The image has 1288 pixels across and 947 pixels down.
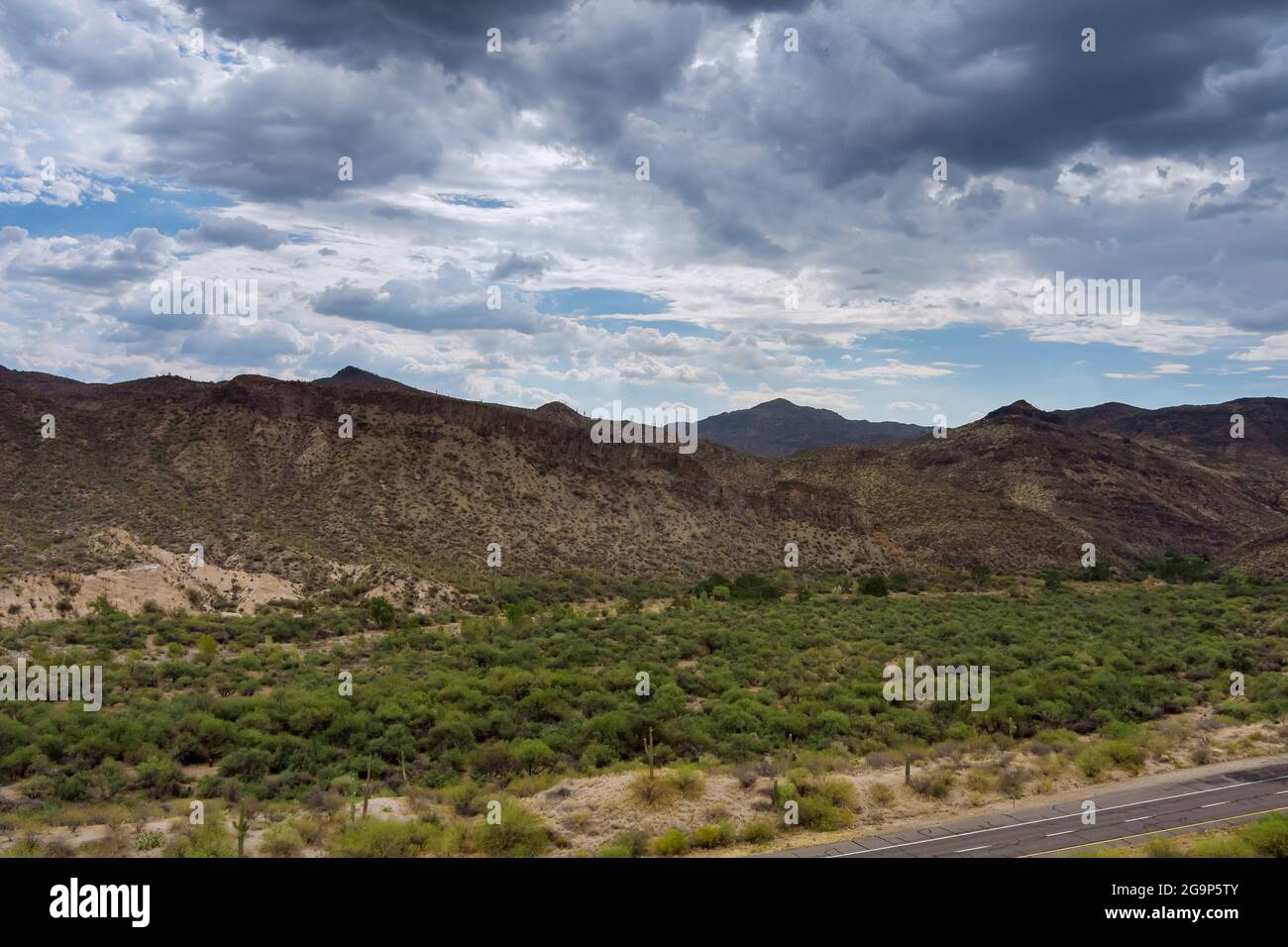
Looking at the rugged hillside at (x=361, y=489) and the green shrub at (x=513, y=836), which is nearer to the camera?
the green shrub at (x=513, y=836)

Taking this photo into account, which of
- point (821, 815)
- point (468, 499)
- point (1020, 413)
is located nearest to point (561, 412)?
point (468, 499)

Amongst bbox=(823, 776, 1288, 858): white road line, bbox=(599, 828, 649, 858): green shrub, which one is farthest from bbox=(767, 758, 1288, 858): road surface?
bbox=(599, 828, 649, 858): green shrub

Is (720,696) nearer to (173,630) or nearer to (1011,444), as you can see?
(173,630)

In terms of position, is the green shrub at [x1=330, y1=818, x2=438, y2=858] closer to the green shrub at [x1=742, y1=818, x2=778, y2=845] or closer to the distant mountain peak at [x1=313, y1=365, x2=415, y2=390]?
the green shrub at [x1=742, y1=818, x2=778, y2=845]

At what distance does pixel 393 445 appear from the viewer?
64062 mm

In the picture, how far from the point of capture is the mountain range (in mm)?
47844

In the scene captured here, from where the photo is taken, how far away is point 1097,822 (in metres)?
15.2

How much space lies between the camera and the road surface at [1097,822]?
13984 millimetres

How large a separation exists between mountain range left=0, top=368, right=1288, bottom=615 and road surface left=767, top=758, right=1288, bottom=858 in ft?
114

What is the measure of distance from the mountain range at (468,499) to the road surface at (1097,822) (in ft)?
114

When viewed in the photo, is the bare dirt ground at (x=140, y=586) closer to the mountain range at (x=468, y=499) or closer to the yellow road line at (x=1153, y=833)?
the mountain range at (x=468, y=499)

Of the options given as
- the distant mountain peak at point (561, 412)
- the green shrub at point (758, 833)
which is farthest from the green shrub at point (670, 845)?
the distant mountain peak at point (561, 412)
